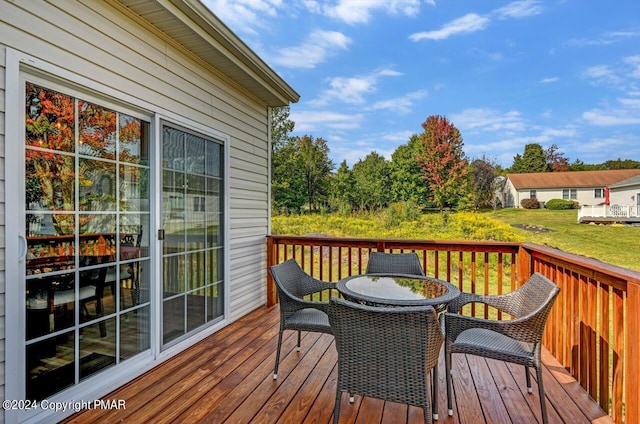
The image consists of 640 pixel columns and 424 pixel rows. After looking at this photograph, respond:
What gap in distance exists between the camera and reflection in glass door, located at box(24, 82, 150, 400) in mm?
1867

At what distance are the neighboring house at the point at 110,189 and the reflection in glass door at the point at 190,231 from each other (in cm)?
2

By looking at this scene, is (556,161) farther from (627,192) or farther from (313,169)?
(313,169)

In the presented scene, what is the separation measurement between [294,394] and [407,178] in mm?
16444

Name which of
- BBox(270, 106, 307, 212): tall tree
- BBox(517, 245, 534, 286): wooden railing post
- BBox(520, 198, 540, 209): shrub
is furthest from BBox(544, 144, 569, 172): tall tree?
BBox(517, 245, 534, 286): wooden railing post

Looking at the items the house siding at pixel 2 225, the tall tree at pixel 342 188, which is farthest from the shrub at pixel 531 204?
the house siding at pixel 2 225

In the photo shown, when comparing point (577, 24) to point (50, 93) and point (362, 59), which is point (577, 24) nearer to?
point (362, 59)

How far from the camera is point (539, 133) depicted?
2241 centimetres

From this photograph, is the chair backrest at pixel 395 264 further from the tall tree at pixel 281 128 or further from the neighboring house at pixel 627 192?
the neighboring house at pixel 627 192

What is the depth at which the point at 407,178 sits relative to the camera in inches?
691

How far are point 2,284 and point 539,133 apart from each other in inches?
1084

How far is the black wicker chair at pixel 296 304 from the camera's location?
2.36 meters

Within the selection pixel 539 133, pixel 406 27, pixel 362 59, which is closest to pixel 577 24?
pixel 406 27

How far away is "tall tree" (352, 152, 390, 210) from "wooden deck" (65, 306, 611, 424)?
1232 cm

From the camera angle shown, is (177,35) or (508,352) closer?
(508,352)
